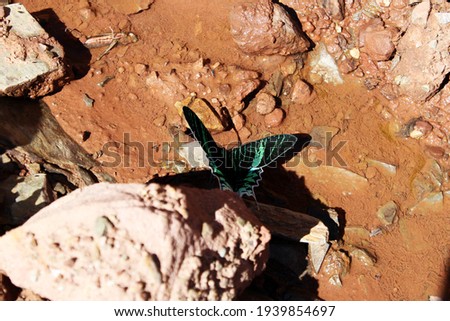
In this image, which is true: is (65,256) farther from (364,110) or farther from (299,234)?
(364,110)

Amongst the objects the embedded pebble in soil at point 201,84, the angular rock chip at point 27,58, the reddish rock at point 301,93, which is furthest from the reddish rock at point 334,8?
the angular rock chip at point 27,58

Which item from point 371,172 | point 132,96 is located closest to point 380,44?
point 371,172

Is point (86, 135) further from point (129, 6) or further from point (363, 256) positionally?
point (363, 256)

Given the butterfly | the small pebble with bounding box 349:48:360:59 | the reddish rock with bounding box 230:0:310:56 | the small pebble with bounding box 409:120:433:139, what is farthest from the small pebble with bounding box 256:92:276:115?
the small pebble with bounding box 409:120:433:139

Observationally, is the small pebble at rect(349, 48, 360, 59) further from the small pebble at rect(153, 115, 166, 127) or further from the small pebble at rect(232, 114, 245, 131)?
the small pebble at rect(153, 115, 166, 127)

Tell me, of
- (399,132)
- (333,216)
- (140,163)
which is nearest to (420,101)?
(399,132)

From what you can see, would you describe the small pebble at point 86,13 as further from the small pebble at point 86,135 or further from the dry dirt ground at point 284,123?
the small pebble at point 86,135
